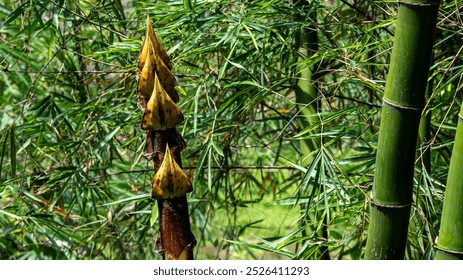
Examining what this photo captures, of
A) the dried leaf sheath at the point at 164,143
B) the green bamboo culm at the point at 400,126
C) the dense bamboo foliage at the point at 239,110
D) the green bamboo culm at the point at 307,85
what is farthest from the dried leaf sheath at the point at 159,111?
the green bamboo culm at the point at 307,85

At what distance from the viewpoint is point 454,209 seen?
120cm

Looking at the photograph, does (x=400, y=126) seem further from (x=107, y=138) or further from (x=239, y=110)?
(x=107, y=138)

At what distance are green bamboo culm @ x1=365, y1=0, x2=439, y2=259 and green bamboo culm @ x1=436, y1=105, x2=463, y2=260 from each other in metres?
0.07

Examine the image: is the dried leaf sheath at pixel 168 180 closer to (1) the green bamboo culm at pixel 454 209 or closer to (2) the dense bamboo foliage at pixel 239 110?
(1) the green bamboo culm at pixel 454 209

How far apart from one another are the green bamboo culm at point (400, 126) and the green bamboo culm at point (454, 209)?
0.07m

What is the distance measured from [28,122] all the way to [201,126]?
0.58m

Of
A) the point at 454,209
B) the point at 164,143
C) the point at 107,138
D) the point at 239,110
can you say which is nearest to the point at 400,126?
the point at 454,209

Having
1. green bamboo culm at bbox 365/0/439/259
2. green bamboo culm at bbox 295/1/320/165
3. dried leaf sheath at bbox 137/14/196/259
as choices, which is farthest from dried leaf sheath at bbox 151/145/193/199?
green bamboo culm at bbox 295/1/320/165

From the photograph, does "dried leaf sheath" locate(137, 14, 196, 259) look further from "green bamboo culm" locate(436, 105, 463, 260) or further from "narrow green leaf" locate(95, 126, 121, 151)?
"narrow green leaf" locate(95, 126, 121, 151)

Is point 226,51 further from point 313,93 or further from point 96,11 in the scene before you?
point 96,11

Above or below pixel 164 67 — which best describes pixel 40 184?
below

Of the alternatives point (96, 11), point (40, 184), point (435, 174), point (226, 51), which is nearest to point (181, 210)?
point (226, 51)

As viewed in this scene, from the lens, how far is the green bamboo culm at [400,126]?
3.81 ft

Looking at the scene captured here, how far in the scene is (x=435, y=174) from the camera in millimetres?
2225
